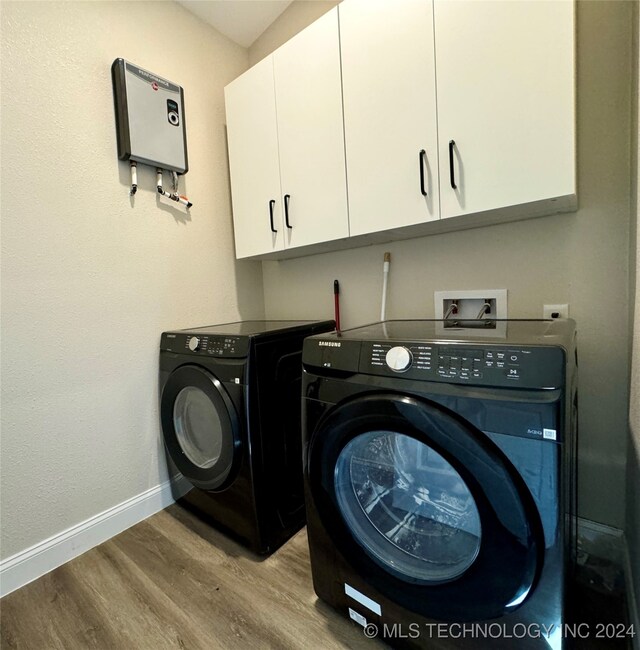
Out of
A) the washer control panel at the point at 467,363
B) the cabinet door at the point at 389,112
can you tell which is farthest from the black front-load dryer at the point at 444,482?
the cabinet door at the point at 389,112

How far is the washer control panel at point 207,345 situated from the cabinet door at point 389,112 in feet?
2.19

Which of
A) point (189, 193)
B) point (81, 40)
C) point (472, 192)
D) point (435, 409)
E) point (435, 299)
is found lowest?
point (435, 409)

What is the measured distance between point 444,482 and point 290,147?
149cm

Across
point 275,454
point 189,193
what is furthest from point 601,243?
point 189,193

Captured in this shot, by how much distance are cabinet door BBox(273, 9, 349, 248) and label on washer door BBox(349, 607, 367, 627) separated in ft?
4.28

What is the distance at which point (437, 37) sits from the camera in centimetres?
110

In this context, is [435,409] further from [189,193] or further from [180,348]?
[189,193]

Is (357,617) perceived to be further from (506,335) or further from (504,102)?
(504,102)

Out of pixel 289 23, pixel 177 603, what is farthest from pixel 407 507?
pixel 289 23

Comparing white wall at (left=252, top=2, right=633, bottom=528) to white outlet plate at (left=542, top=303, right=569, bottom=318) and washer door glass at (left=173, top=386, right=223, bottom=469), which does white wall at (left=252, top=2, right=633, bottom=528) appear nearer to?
white outlet plate at (left=542, top=303, right=569, bottom=318)

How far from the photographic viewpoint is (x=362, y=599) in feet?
3.07

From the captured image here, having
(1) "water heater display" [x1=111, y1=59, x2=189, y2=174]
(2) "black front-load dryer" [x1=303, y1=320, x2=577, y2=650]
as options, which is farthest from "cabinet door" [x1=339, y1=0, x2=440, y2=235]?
(1) "water heater display" [x1=111, y1=59, x2=189, y2=174]

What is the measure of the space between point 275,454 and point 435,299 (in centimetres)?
96

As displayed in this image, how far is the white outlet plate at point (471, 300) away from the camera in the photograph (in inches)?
52.3
